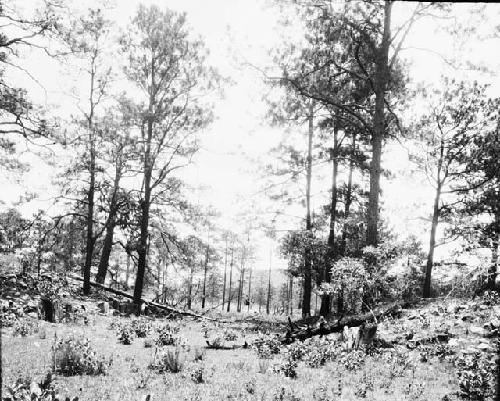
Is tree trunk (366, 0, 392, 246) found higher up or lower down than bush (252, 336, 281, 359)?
higher up

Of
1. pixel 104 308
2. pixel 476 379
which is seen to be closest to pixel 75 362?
Result: pixel 476 379

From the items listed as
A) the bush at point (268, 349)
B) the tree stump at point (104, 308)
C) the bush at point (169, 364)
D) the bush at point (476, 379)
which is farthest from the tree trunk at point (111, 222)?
the bush at point (476, 379)

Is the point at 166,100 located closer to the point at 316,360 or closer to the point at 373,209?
the point at 373,209

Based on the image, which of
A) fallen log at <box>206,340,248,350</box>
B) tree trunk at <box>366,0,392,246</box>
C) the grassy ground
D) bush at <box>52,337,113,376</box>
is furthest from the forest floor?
tree trunk at <box>366,0,392,246</box>

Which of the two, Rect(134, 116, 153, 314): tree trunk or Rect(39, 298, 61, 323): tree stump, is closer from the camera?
Rect(39, 298, 61, 323): tree stump

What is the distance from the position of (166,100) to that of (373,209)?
11.0m

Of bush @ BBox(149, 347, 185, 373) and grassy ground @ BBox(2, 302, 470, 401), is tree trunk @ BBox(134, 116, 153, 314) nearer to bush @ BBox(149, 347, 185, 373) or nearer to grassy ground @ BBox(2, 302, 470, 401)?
grassy ground @ BBox(2, 302, 470, 401)

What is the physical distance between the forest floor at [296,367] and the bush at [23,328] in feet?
0.11

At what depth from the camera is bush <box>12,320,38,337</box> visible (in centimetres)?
820

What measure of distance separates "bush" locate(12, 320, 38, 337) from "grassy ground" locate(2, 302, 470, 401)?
14 centimetres

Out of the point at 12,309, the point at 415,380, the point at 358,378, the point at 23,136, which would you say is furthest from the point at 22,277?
the point at 415,380

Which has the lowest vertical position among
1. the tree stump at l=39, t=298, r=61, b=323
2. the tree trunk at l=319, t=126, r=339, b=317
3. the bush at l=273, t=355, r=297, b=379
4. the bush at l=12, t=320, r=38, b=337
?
the bush at l=273, t=355, r=297, b=379

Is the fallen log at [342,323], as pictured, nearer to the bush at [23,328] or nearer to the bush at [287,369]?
the bush at [287,369]

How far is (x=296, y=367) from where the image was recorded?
23.4 feet
